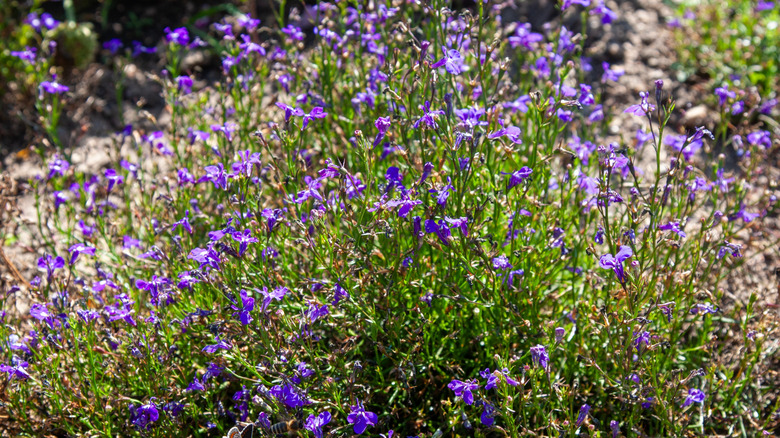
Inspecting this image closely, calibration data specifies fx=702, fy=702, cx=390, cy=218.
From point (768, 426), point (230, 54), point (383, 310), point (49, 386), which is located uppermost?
point (230, 54)

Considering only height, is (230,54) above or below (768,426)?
above

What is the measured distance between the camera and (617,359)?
2.50 m

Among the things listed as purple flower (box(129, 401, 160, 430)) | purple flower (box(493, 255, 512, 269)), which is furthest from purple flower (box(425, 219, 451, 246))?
purple flower (box(129, 401, 160, 430))

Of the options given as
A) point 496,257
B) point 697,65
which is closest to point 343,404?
point 496,257

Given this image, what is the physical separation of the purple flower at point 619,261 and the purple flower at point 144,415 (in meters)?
1.65

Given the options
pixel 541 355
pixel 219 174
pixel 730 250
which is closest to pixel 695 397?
pixel 730 250

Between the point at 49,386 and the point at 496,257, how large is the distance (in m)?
1.81

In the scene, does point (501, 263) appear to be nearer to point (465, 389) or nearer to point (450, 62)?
point (465, 389)

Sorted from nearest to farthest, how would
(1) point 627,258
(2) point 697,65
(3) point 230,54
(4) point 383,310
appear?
(1) point 627,258, (4) point 383,310, (3) point 230,54, (2) point 697,65

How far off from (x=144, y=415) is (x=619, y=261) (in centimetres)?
177

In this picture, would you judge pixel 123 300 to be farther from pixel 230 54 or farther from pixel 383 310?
pixel 230 54

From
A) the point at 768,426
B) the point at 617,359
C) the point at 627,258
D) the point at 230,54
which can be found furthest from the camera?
the point at 230,54

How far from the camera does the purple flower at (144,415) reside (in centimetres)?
253

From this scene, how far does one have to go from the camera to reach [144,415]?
2.59 metres
